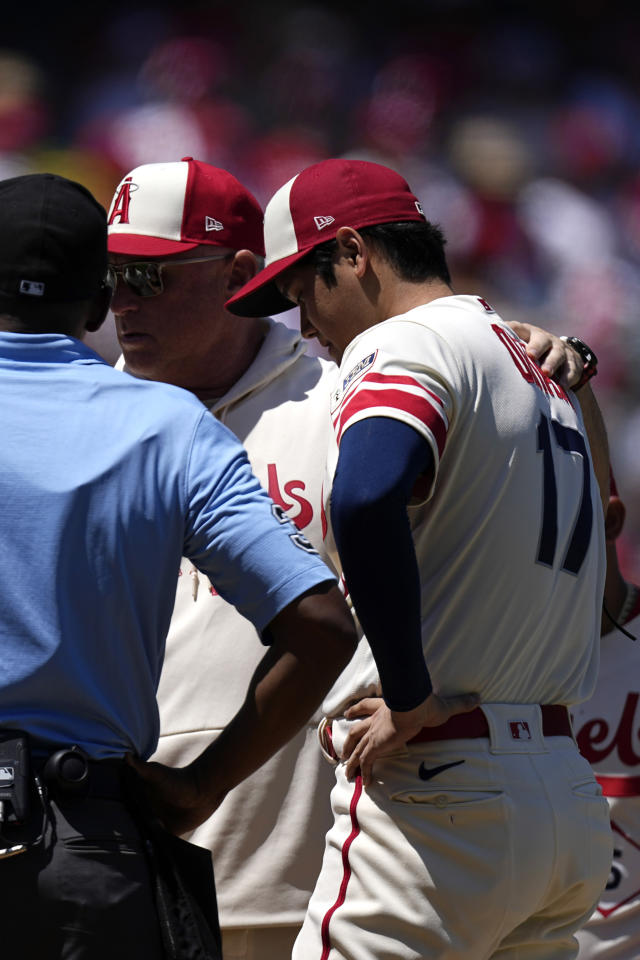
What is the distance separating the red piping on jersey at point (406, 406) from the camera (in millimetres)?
1670

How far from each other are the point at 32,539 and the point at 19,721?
0.62ft

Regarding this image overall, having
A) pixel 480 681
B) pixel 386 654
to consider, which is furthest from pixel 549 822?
pixel 386 654

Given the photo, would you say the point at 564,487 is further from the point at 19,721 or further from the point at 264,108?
the point at 264,108

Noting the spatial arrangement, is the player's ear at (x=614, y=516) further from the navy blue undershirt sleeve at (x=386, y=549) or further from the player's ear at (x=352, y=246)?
the navy blue undershirt sleeve at (x=386, y=549)

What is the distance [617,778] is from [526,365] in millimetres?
1126

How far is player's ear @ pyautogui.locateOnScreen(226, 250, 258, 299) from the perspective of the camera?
2.74 metres

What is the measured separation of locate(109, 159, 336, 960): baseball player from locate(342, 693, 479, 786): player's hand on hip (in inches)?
24.1

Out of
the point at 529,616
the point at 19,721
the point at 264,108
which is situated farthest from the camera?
the point at 264,108

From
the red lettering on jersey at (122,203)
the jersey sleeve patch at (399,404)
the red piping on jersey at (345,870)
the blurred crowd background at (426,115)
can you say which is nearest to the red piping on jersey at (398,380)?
the jersey sleeve patch at (399,404)

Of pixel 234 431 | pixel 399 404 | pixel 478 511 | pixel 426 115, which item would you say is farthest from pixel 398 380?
pixel 426 115

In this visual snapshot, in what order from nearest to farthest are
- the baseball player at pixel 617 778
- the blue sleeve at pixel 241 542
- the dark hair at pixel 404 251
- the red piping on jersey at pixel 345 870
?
1. the blue sleeve at pixel 241 542
2. the red piping on jersey at pixel 345 870
3. the dark hair at pixel 404 251
4. the baseball player at pixel 617 778

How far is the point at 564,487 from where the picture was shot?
1854 millimetres

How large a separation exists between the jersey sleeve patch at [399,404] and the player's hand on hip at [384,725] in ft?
1.10

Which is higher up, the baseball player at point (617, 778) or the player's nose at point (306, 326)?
the player's nose at point (306, 326)
